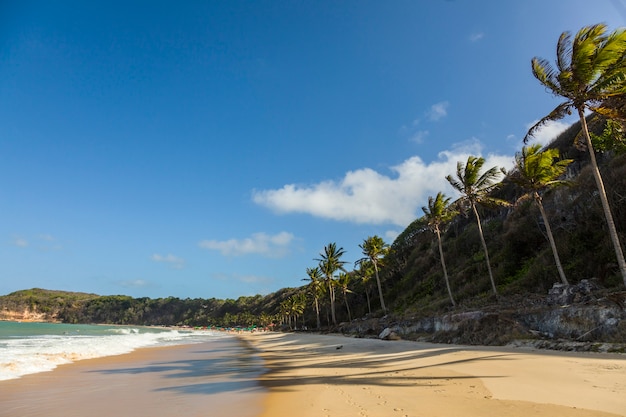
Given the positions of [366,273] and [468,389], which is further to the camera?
[366,273]

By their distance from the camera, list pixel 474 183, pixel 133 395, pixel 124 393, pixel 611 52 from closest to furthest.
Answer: pixel 133 395 < pixel 124 393 < pixel 611 52 < pixel 474 183

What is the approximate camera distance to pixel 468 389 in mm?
7613

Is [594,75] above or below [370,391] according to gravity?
above

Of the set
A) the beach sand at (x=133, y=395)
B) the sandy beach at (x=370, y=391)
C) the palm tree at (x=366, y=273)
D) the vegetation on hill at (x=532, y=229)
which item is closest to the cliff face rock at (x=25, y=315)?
the vegetation on hill at (x=532, y=229)

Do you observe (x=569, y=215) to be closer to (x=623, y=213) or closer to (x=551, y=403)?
(x=623, y=213)

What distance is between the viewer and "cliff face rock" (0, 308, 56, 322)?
170 metres

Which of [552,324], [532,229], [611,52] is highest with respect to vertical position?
[611,52]

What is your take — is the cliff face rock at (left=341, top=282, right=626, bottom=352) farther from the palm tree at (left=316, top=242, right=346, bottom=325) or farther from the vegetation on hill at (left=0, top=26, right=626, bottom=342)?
the palm tree at (left=316, top=242, right=346, bottom=325)

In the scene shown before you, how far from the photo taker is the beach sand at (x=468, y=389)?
238 inches

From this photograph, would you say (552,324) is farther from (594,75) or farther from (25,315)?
(25,315)

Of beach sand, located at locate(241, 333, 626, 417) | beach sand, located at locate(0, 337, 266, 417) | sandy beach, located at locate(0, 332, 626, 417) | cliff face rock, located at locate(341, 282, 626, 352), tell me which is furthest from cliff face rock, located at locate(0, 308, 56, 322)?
beach sand, located at locate(241, 333, 626, 417)

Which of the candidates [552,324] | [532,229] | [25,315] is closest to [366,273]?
[532,229]

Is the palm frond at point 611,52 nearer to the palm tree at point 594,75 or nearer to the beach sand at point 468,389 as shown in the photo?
the palm tree at point 594,75

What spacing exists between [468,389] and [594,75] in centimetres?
1491
